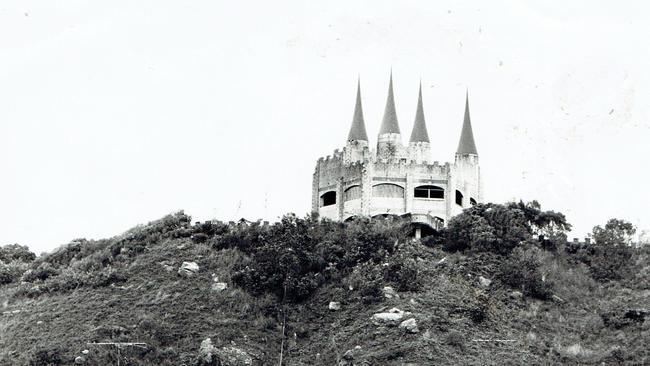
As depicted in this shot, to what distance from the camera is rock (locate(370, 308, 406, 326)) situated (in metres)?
71.2

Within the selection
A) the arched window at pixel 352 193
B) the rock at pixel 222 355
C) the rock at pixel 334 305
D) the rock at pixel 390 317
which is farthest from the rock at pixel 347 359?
the arched window at pixel 352 193

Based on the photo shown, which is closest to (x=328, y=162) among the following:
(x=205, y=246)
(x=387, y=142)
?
(x=387, y=142)

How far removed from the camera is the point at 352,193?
89750 millimetres

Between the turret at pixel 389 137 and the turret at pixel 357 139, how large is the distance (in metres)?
1.01

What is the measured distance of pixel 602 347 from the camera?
231ft

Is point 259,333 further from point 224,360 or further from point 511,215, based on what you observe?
point 511,215

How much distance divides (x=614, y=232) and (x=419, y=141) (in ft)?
47.0

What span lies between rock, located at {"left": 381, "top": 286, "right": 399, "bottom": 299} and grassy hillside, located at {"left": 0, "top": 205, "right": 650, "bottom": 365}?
0.30 ft

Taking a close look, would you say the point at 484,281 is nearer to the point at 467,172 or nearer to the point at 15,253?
the point at 467,172

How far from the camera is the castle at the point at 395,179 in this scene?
88875 mm

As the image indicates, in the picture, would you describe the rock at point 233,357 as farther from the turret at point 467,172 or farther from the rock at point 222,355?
the turret at point 467,172

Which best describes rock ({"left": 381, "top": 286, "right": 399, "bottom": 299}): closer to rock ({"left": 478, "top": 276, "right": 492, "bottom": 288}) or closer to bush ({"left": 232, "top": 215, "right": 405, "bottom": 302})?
bush ({"left": 232, "top": 215, "right": 405, "bottom": 302})

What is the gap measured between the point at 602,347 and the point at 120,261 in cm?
2746

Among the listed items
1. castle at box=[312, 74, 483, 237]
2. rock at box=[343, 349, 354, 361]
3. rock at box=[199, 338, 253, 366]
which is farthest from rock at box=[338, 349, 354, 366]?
castle at box=[312, 74, 483, 237]
